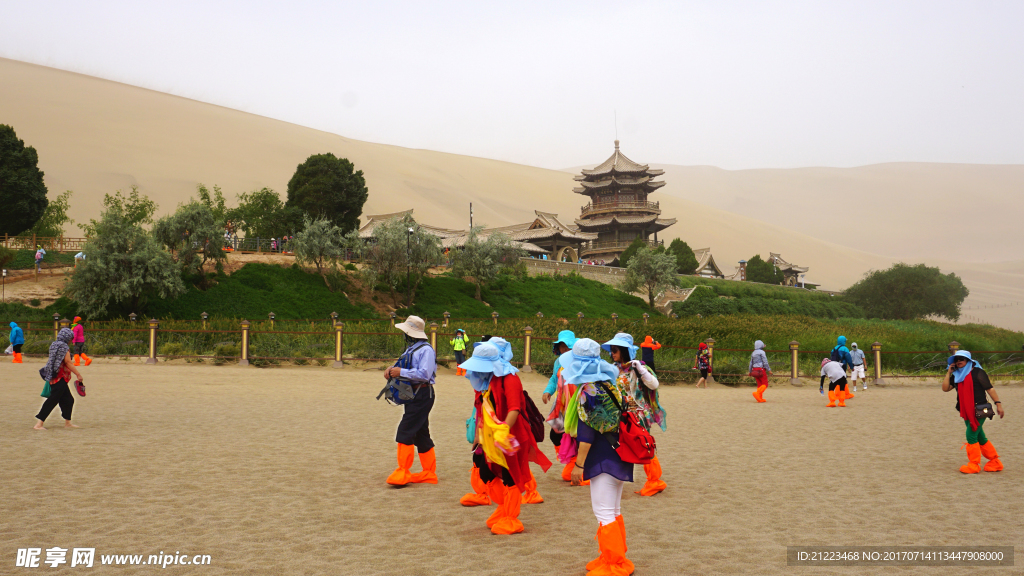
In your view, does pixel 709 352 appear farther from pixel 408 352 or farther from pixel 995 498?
pixel 408 352

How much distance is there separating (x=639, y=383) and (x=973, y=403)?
4.16 meters

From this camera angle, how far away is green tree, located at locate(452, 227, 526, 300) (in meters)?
41.8

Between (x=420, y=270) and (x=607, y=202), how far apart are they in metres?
40.1

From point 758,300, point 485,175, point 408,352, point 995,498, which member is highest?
point 485,175

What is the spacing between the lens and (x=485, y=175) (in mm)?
149250

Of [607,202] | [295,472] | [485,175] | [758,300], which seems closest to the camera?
[295,472]

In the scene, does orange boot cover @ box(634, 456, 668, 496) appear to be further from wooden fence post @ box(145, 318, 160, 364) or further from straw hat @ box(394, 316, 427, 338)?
wooden fence post @ box(145, 318, 160, 364)

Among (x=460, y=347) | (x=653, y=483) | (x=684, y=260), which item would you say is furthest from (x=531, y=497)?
(x=684, y=260)

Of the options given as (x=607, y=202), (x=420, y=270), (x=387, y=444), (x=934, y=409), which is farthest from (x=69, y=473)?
(x=607, y=202)

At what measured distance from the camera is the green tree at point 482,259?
41.8 meters

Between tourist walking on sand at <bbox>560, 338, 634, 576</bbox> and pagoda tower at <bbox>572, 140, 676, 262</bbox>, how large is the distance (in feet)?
218

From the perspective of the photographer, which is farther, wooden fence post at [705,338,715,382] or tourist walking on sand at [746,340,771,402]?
wooden fence post at [705,338,715,382]

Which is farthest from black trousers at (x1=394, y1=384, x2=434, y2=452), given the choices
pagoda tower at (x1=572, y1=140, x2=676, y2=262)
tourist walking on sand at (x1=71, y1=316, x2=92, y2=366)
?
pagoda tower at (x1=572, y1=140, x2=676, y2=262)

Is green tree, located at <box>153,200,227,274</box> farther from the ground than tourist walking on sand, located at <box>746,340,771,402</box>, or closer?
farther from the ground
